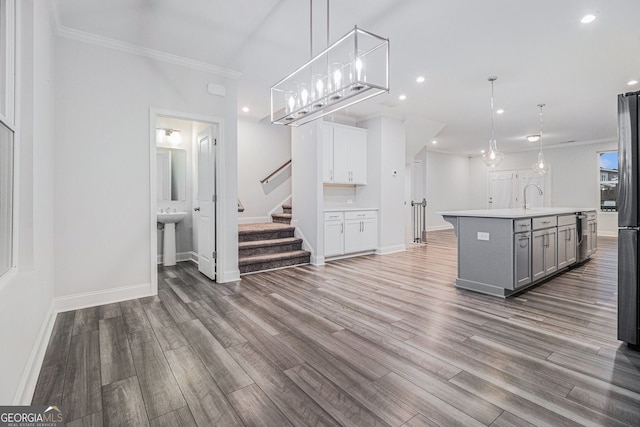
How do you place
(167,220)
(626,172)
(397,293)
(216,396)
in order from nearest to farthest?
(216,396), (626,172), (397,293), (167,220)

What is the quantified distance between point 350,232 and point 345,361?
146 inches

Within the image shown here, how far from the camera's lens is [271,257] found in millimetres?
4863

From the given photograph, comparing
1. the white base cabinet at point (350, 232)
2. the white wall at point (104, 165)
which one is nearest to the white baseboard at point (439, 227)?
the white base cabinet at point (350, 232)

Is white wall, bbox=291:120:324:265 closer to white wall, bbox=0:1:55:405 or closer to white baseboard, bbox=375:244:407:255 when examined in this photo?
white baseboard, bbox=375:244:407:255

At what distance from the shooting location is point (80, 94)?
3180mm

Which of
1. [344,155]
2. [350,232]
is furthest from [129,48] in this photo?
[350,232]

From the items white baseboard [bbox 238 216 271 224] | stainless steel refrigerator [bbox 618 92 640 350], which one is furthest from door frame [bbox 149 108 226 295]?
stainless steel refrigerator [bbox 618 92 640 350]

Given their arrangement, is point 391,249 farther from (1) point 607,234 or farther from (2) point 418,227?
(1) point 607,234

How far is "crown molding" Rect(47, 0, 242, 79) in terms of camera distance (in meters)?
2.92

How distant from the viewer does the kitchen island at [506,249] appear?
339 cm

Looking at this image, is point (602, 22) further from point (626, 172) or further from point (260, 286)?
point (260, 286)

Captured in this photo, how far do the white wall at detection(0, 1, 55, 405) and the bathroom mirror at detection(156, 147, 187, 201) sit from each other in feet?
8.86

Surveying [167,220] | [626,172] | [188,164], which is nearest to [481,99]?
[626,172]

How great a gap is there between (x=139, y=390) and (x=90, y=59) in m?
3.30
